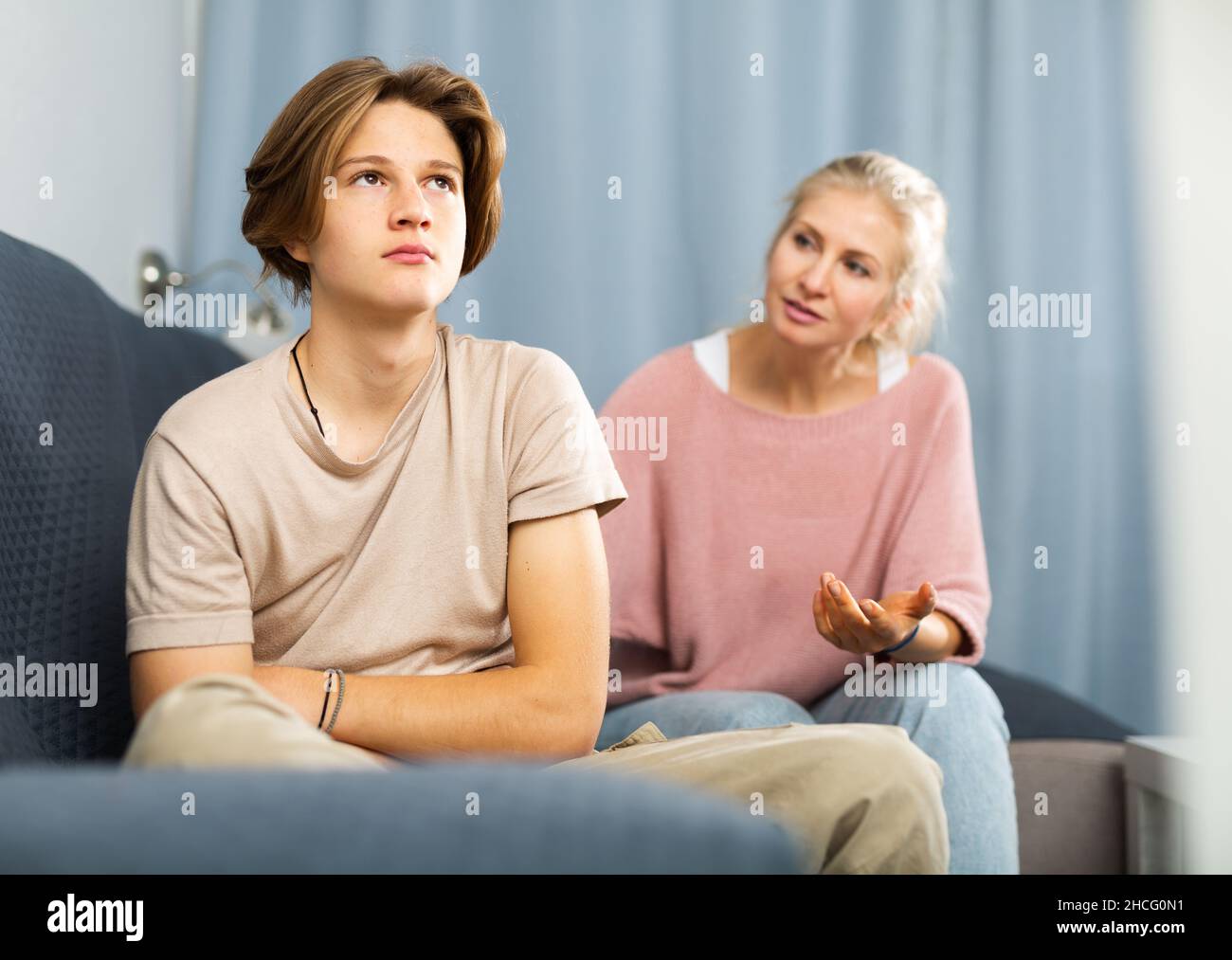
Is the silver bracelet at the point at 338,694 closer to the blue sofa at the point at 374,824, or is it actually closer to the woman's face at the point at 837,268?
the blue sofa at the point at 374,824

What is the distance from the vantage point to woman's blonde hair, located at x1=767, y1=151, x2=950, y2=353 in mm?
1631

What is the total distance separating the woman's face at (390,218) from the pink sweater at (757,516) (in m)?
0.57

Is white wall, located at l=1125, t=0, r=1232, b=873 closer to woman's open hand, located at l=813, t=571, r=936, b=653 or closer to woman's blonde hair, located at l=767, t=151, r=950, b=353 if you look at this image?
woman's blonde hair, located at l=767, t=151, r=950, b=353

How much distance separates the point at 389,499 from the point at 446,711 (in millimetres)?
212

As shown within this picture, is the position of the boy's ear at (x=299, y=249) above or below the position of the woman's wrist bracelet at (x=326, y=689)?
above

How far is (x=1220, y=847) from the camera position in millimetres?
1380

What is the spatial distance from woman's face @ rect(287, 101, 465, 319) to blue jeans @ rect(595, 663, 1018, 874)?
0.55 metres

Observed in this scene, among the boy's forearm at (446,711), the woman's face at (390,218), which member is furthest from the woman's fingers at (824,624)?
the woman's face at (390,218)

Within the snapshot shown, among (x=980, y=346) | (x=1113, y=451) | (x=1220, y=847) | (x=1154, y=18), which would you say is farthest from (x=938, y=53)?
(x=1220, y=847)

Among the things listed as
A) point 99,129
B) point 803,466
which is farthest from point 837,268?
point 99,129

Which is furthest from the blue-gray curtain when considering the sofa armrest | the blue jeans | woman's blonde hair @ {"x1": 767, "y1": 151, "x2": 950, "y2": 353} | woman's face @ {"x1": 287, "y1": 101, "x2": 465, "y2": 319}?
woman's face @ {"x1": 287, "y1": 101, "x2": 465, "y2": 319}

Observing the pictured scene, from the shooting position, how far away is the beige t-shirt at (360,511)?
1.00 metres

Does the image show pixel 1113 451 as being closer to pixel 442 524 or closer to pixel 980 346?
pixel 980 346
